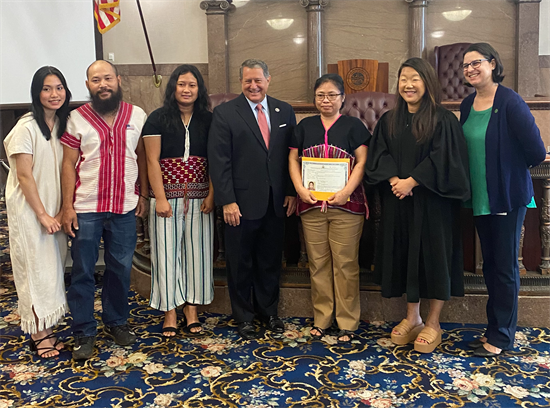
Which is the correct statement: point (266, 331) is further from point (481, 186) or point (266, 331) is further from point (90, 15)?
point (90, 15)

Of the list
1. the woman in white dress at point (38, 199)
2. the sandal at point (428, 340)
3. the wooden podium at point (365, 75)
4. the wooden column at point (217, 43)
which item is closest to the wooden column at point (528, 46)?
the wooden podium at point (365, 75)

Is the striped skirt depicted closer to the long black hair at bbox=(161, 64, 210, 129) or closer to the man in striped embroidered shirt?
the man in striped embroidered shirt

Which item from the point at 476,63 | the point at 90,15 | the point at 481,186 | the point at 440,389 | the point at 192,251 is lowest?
the point at 440,389

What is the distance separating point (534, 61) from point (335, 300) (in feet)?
17.8

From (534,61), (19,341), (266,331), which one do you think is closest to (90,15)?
(19,341)

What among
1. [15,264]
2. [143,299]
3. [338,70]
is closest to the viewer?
[15,264]

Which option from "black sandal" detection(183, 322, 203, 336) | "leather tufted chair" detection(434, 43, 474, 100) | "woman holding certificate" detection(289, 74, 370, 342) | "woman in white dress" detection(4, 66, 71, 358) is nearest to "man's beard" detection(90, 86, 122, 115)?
"woman in white dress" detection(4, 66, 71, 358)

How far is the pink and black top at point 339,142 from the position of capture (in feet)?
9.06

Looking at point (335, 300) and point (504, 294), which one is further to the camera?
point (335, 300)

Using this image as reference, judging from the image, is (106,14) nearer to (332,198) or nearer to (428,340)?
(332,198)

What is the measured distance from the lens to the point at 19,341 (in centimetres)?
294

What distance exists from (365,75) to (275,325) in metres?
3.74

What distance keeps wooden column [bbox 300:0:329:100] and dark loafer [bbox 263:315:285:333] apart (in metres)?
4.49

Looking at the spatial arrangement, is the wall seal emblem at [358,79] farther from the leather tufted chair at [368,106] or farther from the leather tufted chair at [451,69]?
the leather tufted chair at [451,69]
